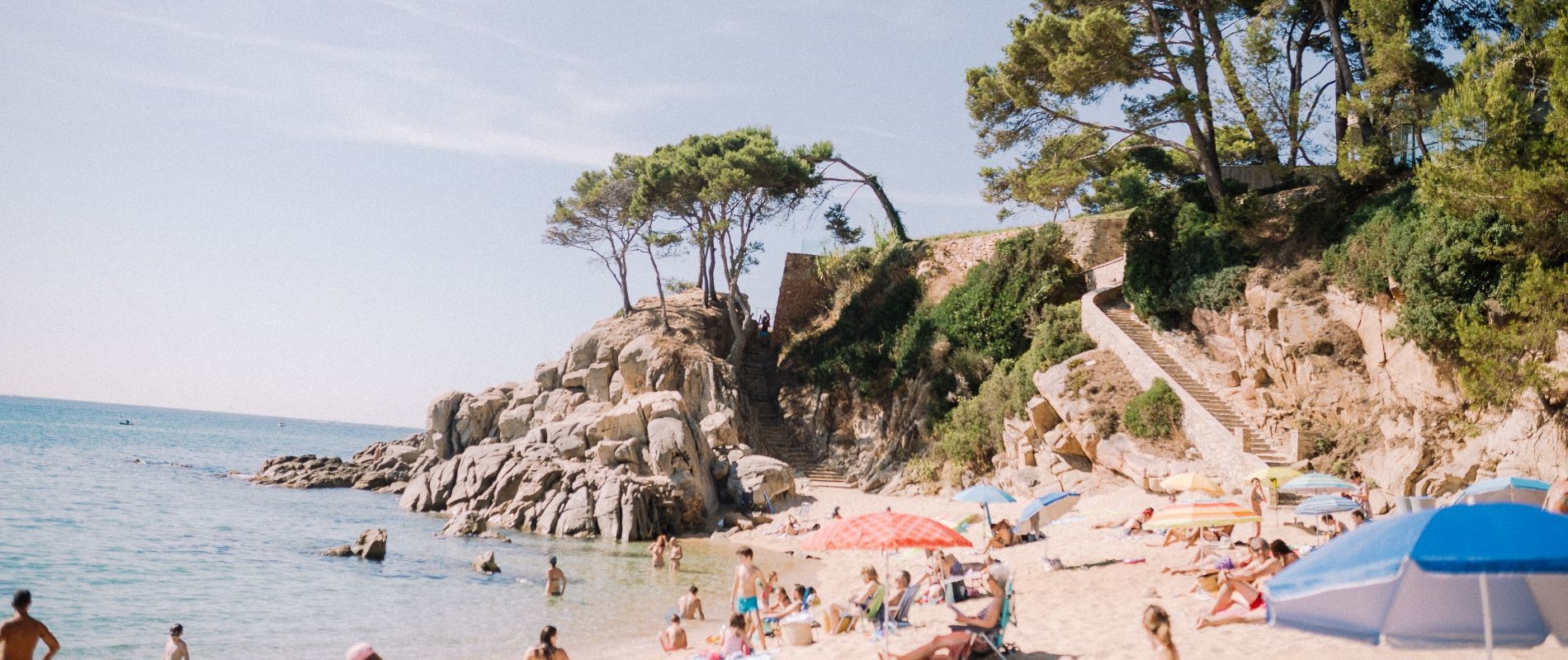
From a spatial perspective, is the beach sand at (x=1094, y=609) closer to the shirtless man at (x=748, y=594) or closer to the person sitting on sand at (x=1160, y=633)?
the shirtless man at (x=748, y=594)

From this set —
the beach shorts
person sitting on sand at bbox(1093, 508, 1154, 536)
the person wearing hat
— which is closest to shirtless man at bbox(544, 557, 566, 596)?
the beach shorts

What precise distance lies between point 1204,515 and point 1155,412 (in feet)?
33.1

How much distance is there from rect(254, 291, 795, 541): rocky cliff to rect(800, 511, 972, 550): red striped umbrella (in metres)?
14.8

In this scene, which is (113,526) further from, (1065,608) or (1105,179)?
(1105,179)

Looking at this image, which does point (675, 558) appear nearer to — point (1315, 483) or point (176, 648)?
point (176, 648)

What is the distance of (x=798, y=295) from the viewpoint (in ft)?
Answer: 127

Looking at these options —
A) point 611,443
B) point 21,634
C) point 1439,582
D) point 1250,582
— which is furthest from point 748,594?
point 611,443

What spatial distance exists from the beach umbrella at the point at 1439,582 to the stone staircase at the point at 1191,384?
14776 millimetres

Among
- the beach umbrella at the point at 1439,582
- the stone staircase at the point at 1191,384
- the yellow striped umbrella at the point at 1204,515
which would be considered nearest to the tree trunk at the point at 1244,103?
the stone staircase at the point at 1191,384

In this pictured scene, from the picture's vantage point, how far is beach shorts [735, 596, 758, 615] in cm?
1169

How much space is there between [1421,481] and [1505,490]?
4.51 m

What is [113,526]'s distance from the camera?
23.9m

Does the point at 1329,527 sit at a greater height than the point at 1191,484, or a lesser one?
lesser

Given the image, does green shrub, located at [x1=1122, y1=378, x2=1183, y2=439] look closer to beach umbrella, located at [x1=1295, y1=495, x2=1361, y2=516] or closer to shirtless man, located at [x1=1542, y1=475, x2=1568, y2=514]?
beach umbrella, located at [x1=1295, y1=495, x2=1361, y2=516]
